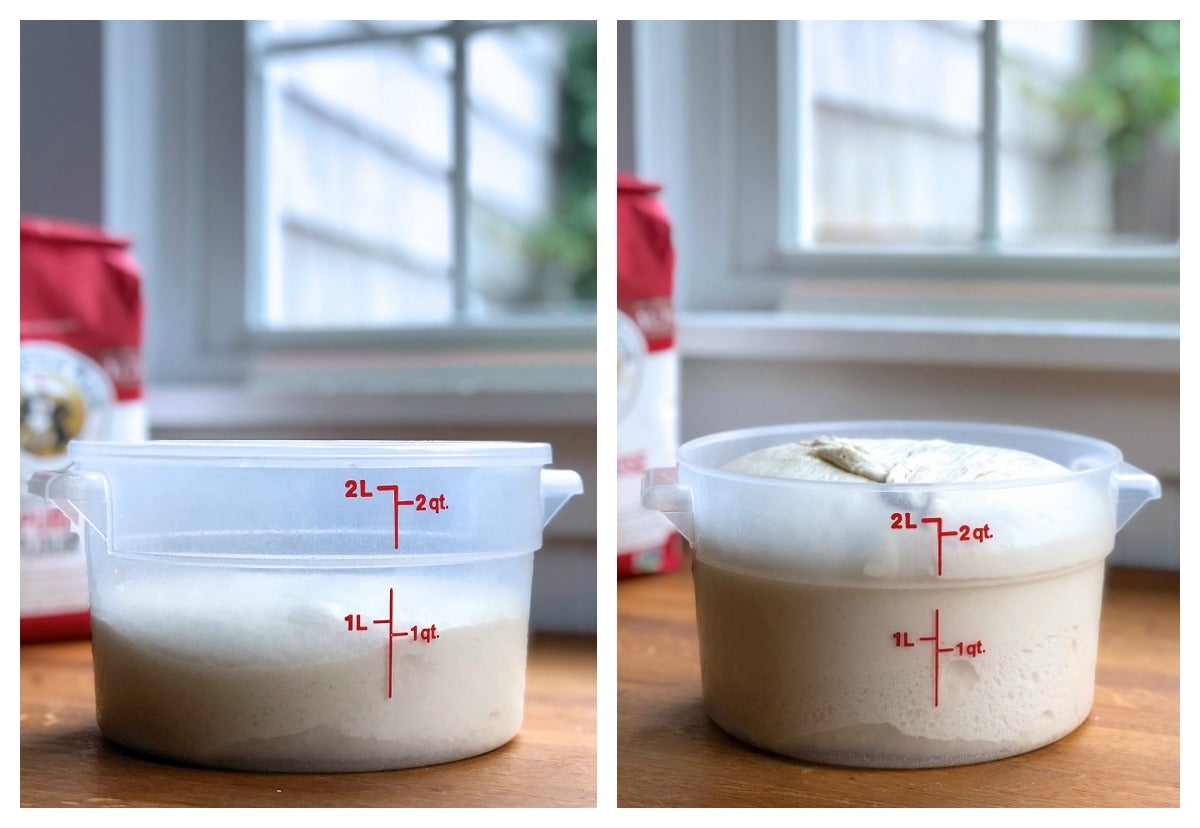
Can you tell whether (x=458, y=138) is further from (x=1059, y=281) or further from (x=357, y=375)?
(x=1059, y=281)

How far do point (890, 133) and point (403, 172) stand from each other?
0.43 m

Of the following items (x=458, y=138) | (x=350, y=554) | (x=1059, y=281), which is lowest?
(x=350, y=554)

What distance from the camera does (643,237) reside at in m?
0.75

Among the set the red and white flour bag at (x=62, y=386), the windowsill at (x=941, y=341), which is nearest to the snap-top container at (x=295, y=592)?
the red and white flour bag at (x=62, y=386)

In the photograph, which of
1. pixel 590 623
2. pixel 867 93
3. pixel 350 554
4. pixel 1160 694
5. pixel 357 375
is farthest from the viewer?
pixel 867 93

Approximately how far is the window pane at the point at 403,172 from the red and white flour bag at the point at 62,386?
0.52 ft

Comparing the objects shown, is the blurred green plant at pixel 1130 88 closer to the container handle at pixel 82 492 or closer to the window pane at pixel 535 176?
the window pane at pixel 535 176

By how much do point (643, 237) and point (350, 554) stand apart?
367 mm

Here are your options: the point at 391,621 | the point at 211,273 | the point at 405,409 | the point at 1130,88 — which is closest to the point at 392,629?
the point at 391,621

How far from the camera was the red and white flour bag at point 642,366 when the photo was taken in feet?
2.42

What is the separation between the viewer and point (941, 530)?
0.46 m

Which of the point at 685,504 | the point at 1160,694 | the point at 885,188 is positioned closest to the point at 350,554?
the point at 685,504

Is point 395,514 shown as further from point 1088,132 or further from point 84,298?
point 1088,132

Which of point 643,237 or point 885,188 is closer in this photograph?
point 643,237
